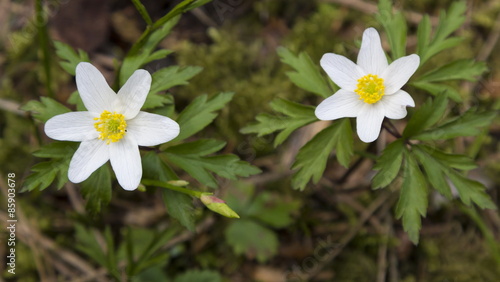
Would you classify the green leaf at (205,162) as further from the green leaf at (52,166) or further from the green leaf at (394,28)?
the green leaf at (394,28)

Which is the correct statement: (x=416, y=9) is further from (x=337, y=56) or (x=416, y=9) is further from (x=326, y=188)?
(x=337, y=56)

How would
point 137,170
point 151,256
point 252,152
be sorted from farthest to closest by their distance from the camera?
point 252,152 → point 151,256 → point 137,170

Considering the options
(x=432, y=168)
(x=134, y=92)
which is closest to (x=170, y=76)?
(x=134, y=92)

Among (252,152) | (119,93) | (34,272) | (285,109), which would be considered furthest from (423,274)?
(34,272)

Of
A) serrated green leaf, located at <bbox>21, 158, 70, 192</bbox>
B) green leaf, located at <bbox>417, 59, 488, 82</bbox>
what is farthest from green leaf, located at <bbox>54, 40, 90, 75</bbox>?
green leaf, located at <bbox>417, 59, 488, 82</bbox>

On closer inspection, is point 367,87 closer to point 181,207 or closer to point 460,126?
point 460,126

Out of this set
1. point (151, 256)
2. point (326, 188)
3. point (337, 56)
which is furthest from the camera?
point (326, 188)

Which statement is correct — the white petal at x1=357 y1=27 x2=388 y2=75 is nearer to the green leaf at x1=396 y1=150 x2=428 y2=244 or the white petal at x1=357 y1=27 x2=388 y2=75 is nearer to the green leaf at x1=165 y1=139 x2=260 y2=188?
the green leaf at x1=396 y1=150 x2=428 y2=244
